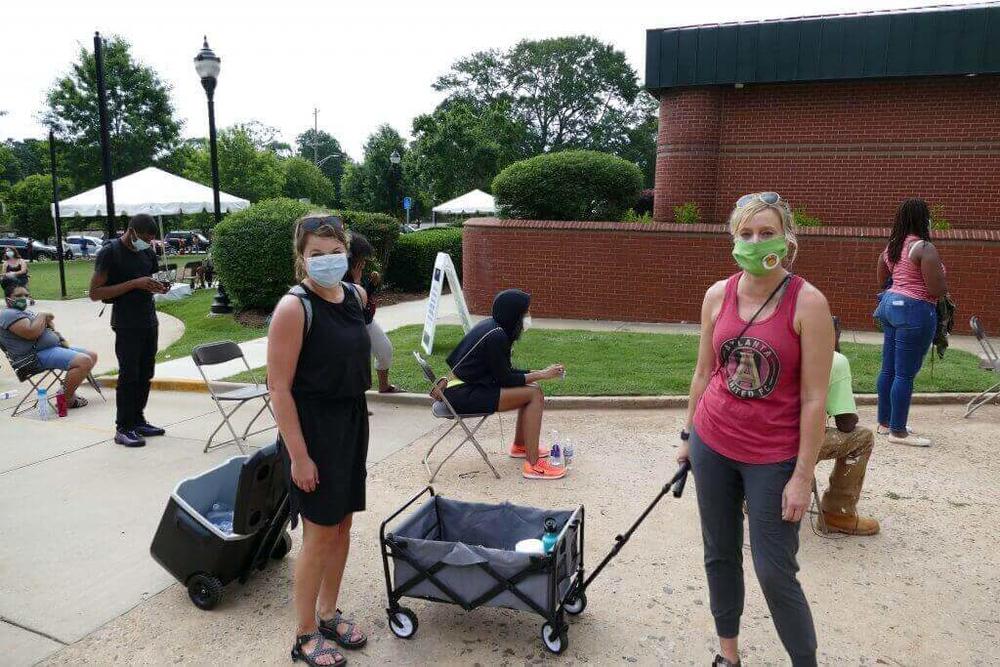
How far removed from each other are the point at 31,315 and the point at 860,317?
35.8 feet

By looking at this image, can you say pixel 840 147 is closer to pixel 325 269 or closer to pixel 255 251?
pixel 255 251

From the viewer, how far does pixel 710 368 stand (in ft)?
9.21

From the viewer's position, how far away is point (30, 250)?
32.8m

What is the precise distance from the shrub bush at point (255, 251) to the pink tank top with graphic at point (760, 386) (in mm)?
10599

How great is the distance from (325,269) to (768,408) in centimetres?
175

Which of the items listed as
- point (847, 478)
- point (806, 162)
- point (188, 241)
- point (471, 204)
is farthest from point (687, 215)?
point (188, 241)

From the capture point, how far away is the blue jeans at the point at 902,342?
217 inches

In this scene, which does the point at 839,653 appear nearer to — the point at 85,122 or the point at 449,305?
the point at 449,305

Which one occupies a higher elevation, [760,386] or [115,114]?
[115,114]

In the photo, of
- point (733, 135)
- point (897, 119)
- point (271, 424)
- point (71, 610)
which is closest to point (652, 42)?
point (733, 135)

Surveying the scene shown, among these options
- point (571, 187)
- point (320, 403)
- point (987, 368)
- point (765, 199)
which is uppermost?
point (571, 187)

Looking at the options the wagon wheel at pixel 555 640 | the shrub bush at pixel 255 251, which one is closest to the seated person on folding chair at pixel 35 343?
the shrub bush at pixel 255 251

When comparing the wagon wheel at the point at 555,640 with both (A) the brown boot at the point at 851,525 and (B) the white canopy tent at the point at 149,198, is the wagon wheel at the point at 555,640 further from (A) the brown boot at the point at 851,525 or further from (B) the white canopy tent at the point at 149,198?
→ (B) the white canopy tent at the point at 149,198

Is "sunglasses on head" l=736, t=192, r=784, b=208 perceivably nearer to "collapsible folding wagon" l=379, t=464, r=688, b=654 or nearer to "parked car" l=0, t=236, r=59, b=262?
"collapsible folding wagon" l=379, t=464, r=688, b=654
